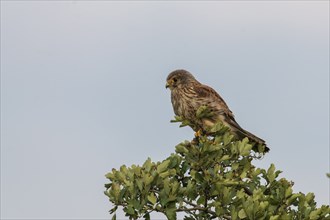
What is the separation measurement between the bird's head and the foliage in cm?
Result: 376

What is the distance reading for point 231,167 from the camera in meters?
9.66

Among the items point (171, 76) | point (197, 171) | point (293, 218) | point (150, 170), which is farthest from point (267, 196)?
point (171, 76)

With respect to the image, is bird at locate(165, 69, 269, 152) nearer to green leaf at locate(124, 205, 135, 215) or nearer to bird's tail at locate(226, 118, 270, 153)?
bird's tail at locate(226, 118, 270, 153)

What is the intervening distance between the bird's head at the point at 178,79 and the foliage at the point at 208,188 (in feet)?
12.3

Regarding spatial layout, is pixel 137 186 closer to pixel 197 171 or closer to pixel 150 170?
pixel 150 170

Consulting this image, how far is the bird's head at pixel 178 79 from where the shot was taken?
44.4 ft

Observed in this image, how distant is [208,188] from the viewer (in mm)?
9336

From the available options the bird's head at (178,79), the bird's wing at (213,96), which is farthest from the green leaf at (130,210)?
the bird's head at (178,79)

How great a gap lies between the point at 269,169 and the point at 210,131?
1083 millimetres

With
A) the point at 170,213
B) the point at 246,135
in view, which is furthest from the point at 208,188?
the point at 246,135

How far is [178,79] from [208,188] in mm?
4697

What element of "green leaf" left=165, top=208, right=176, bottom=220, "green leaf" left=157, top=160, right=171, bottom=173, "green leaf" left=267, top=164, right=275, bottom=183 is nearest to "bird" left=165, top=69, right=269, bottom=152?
"green leaf" left=267, top=164, right=275, bottom=183

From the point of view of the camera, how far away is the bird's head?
1355 cm

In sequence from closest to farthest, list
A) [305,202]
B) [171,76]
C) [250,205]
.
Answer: [250,205], [305,202], [171,76]
